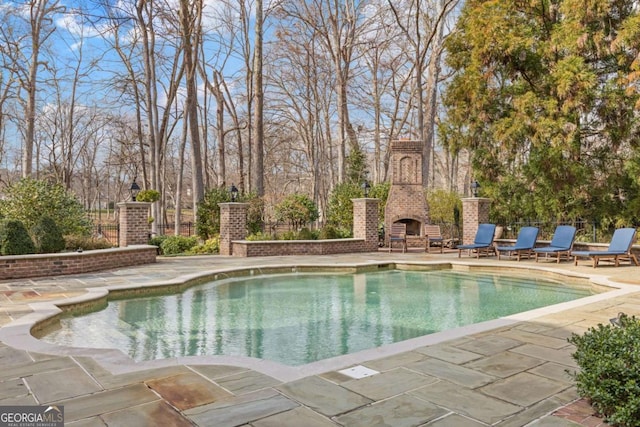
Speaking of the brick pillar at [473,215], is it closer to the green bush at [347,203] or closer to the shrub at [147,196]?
the green bush at [347,203]

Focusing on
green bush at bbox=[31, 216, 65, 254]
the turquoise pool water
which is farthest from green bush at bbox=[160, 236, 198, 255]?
the turquoise pool water

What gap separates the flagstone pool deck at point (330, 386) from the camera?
2.79 meters

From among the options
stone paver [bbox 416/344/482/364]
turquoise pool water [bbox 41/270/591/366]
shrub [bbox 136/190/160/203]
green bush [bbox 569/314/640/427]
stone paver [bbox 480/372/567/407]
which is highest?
shrub [bbox 136/190/160/203]

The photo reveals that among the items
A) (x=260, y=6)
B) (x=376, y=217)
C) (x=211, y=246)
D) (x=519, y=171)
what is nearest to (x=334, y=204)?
(x=376, y=217)

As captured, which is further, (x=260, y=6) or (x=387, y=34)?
(x=387, y=34)

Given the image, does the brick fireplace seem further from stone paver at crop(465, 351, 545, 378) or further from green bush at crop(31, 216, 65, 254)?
stone paver at crop(465, 351, 545, 378)

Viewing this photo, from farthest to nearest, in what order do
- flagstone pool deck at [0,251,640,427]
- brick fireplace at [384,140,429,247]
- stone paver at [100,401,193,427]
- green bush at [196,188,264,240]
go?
green bush at [196,188,264,240] → brick fireplace at [384,140,429,247] → flagstone pool deck at [0,251,640,427] → stone paver at [100,401,193,427]

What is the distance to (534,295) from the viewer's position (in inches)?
322

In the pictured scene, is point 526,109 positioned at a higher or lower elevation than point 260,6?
lower

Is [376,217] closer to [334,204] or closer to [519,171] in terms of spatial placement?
[334,204]

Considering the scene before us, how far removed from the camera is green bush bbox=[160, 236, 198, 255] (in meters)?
14.8

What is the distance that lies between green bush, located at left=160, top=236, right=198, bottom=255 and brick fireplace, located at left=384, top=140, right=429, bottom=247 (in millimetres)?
6254

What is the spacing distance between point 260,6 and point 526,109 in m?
10.1
